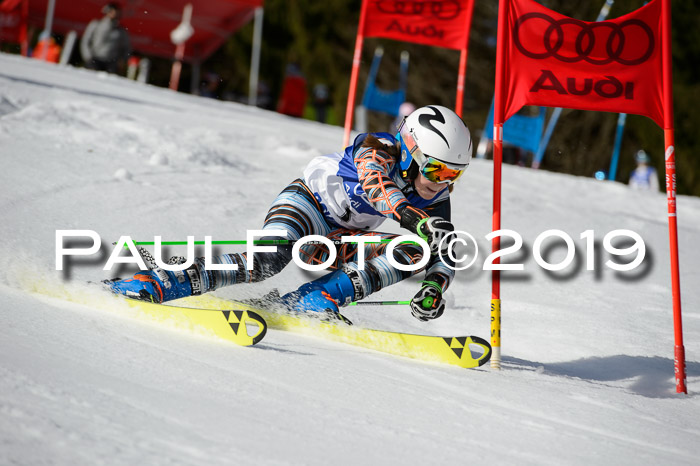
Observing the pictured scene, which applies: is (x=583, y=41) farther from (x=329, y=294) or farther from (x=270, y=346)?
A: (x=270, y=346)

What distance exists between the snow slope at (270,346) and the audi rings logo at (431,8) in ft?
6.07

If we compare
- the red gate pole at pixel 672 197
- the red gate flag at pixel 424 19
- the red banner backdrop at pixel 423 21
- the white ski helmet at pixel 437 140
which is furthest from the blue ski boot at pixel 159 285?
the red gate flag at pixel 424 19

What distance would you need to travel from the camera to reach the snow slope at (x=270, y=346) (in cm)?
198

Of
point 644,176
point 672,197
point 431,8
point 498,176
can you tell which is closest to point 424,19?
point 431,8

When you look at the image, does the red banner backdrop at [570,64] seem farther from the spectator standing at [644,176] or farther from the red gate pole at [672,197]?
the spectator standing at [644,176]

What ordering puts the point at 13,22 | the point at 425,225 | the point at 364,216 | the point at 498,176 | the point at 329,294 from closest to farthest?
1. the point at 425,225
2. the point at 329,294
3. the point at 498,176
4. the point at 364,216
5. the point at 13,22

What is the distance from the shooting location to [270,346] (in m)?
3.21

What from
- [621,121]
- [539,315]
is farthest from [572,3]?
[539,315]

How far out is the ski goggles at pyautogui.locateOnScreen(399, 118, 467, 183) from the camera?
374 cm

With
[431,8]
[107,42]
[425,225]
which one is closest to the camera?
[425,225]

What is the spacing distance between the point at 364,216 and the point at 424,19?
17.0 feet

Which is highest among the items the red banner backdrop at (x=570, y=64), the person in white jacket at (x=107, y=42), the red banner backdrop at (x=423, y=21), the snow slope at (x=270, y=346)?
the person in white jacket at (x=107, y=42)

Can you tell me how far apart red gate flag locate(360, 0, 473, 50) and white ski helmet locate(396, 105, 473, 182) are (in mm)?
5028

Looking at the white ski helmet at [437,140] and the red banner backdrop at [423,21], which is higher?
the red banner backdrop at [423,21]
